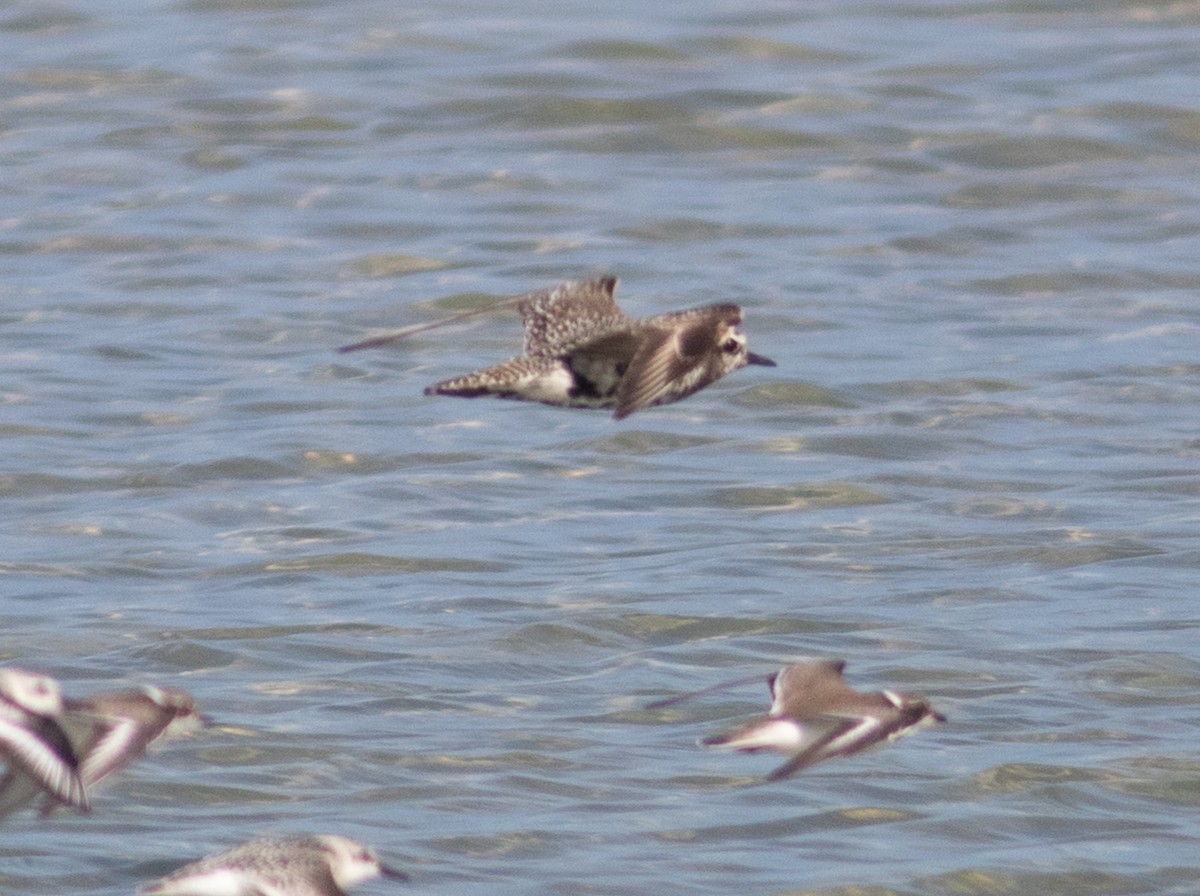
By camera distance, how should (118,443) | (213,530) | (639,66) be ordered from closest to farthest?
1. (213,530)
2. (118,443)
3. (639,66)

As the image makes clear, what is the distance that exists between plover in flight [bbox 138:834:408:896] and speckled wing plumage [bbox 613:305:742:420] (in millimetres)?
1583

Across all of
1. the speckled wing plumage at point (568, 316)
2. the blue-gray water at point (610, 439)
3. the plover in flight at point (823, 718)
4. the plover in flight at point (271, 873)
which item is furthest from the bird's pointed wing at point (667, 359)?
the plover in flight at point (271, 873)

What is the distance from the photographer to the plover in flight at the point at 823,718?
7.16 meters

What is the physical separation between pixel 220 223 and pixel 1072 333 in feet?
18.5

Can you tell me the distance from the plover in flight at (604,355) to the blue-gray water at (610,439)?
50.0 inches

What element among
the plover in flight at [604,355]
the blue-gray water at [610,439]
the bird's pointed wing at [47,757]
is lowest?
the blue-gray water at [610,439]

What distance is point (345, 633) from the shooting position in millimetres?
10164

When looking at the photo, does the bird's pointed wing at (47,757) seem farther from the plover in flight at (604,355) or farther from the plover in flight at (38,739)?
the plover in flight at (604,355)

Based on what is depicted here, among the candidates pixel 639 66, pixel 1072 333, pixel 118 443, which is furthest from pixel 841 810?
pixel 639 66

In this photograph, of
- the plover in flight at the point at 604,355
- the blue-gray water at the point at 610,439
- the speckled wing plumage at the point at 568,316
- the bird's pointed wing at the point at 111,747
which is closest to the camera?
the bird's pointed wing at the point at 111,747

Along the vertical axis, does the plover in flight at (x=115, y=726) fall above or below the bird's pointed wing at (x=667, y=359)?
below

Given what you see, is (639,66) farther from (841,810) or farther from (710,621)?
(841,810)

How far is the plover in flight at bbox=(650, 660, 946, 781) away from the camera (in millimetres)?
7164

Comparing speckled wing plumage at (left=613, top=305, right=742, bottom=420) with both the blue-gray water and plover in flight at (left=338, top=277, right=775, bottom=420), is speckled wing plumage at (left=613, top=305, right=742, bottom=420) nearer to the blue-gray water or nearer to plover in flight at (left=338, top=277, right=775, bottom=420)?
plover in flight at (left=338, top=277, right=775, bottom=420)
